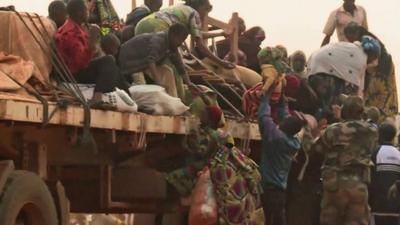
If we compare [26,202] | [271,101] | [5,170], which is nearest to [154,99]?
[271,101]

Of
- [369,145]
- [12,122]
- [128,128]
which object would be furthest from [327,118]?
[12,122]

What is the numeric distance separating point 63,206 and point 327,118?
5.33 meters

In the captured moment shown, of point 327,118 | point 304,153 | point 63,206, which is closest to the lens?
point 63,206

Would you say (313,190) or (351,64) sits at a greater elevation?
(351,64)

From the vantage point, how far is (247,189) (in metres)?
13.2

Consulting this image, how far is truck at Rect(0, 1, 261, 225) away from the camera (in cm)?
1053

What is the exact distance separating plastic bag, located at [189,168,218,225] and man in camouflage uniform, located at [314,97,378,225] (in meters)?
1.85

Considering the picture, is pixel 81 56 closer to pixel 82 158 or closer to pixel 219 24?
pixel 82 158

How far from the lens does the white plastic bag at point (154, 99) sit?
43.0ft

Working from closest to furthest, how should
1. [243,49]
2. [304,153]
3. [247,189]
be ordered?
[247,189], [304,153], [243,49]

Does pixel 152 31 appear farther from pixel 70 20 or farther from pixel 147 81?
pixel 70 20

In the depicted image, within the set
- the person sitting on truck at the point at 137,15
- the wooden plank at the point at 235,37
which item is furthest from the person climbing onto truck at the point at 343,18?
the person sitting on truck at the point at 137,15

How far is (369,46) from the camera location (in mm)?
17000

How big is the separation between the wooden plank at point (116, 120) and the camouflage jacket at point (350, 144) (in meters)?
0.92
